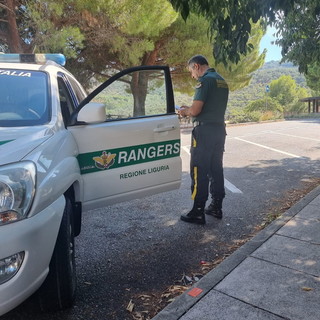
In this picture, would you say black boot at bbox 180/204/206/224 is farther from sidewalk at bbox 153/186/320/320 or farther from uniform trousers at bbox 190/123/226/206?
sidewalk at bbox 153/186/320/320

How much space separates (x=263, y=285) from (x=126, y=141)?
162 cm

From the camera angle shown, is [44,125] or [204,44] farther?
[204,44]

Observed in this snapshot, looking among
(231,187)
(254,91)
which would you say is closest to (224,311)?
(231,187)

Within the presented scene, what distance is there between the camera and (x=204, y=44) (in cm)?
1686

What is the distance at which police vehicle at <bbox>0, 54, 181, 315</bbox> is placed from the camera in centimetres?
179

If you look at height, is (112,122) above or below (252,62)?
below

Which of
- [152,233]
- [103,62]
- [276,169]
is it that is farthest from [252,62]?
[152,233]

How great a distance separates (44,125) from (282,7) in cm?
251

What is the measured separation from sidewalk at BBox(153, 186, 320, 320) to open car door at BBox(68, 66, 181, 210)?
102cm

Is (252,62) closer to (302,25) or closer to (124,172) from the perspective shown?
(302,25)

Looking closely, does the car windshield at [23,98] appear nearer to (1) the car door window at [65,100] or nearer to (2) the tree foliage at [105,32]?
(1) the car door window at [65,100]

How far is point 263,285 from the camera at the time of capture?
2.58 m

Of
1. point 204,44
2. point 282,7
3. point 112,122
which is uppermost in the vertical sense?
point 204,44

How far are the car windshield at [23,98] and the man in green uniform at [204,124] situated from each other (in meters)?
1.61
